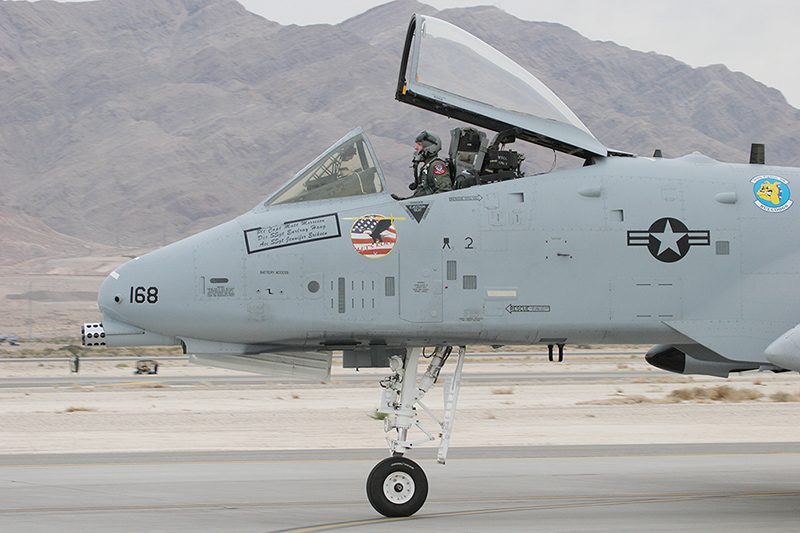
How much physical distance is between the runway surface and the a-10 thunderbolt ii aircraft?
160 centimetres

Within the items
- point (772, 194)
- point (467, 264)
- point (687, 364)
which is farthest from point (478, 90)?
point (687, 364)

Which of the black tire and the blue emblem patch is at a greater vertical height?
the blue emblem patch

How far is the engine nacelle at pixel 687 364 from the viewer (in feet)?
38.8

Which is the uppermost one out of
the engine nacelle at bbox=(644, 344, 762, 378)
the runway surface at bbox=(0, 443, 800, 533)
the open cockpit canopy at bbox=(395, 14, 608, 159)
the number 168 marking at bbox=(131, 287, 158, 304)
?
the open cockpit canopy at bbox=(395, 14, 608, 159)

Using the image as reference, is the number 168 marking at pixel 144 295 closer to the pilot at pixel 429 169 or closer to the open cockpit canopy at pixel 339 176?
the open cockpit canopy at pixel 339 176

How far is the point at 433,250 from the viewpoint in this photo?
10.3m

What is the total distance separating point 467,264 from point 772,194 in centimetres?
374

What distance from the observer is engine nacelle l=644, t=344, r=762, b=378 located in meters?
11.8

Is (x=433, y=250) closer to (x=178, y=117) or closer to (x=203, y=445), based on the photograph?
(x=203, y=445)

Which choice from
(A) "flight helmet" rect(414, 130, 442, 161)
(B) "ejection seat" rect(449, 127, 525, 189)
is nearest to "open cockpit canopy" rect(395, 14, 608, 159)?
(B) "ejection seat" rect(449, 127, 525, 189)

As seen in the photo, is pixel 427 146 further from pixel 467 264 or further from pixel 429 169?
pixel 467 264

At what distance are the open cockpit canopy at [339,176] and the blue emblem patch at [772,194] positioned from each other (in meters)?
4.41

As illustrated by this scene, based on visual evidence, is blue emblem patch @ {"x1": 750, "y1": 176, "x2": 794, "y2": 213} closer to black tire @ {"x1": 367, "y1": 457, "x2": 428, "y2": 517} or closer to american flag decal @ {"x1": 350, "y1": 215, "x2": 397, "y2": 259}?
american flag decal @ {"x1": 350, "y1": 215, "x2": 397, "y2": 259}

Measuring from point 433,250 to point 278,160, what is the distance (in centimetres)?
16150
